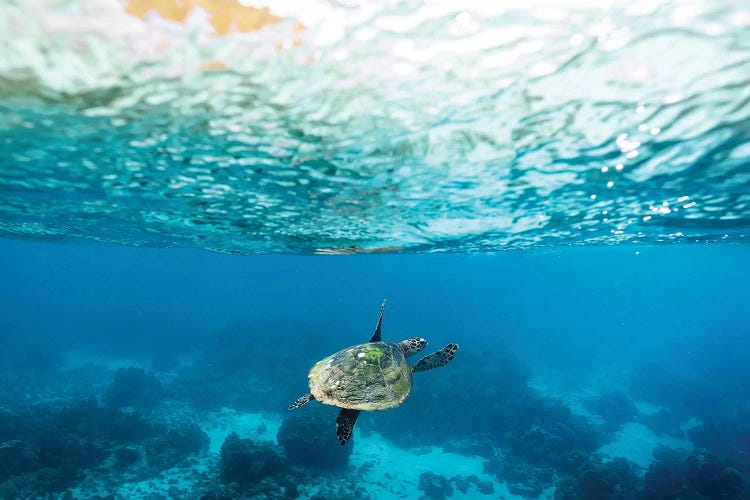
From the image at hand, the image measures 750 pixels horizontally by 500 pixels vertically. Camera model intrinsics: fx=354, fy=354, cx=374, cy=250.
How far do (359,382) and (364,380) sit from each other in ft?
0.37

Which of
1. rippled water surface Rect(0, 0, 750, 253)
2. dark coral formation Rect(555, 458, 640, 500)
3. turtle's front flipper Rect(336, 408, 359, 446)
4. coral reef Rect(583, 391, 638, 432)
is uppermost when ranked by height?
rippled water surface Rect(0, 0, 750, 253)

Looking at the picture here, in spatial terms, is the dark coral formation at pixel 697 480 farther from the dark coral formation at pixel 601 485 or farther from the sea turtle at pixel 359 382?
the sea turtle at pixel 359 382

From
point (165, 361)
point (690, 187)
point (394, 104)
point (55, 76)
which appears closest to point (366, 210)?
point (394, 104)

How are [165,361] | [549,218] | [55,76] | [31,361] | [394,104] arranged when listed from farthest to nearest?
1. [165,361]
2. [31,361]
3. [549,218]
4. [394,104]
5. [55,76]

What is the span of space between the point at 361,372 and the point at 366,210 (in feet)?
29.7

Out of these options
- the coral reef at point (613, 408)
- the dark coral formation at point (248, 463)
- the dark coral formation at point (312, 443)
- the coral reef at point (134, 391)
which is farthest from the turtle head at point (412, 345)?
the coral reef at point (613, 408)

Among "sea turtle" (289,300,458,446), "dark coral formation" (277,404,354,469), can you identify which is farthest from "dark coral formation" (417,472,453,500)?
"sea turtle" (289,300,458,446)

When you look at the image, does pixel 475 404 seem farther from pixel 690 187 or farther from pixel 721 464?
pixel 690 187

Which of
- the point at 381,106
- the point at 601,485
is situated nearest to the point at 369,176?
the point at 381,106

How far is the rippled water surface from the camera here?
5203mm

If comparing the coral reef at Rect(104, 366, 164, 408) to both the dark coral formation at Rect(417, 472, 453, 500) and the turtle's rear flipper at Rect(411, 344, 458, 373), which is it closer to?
the dark coral formation at Rect(417, 472, 453, 500)

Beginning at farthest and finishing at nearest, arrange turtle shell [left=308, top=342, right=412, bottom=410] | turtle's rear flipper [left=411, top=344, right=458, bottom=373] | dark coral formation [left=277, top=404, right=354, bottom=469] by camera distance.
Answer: dark coral formation [left=277, top=404, right=354, bottom=469]
turtle's rear flipper [left=411, top=344, right=458, bottom=373]
turtle shell [left=308, top=342, right=412, bottom=410]

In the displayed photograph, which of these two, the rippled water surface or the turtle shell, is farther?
the turtle shell

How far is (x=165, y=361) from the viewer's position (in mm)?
45375
